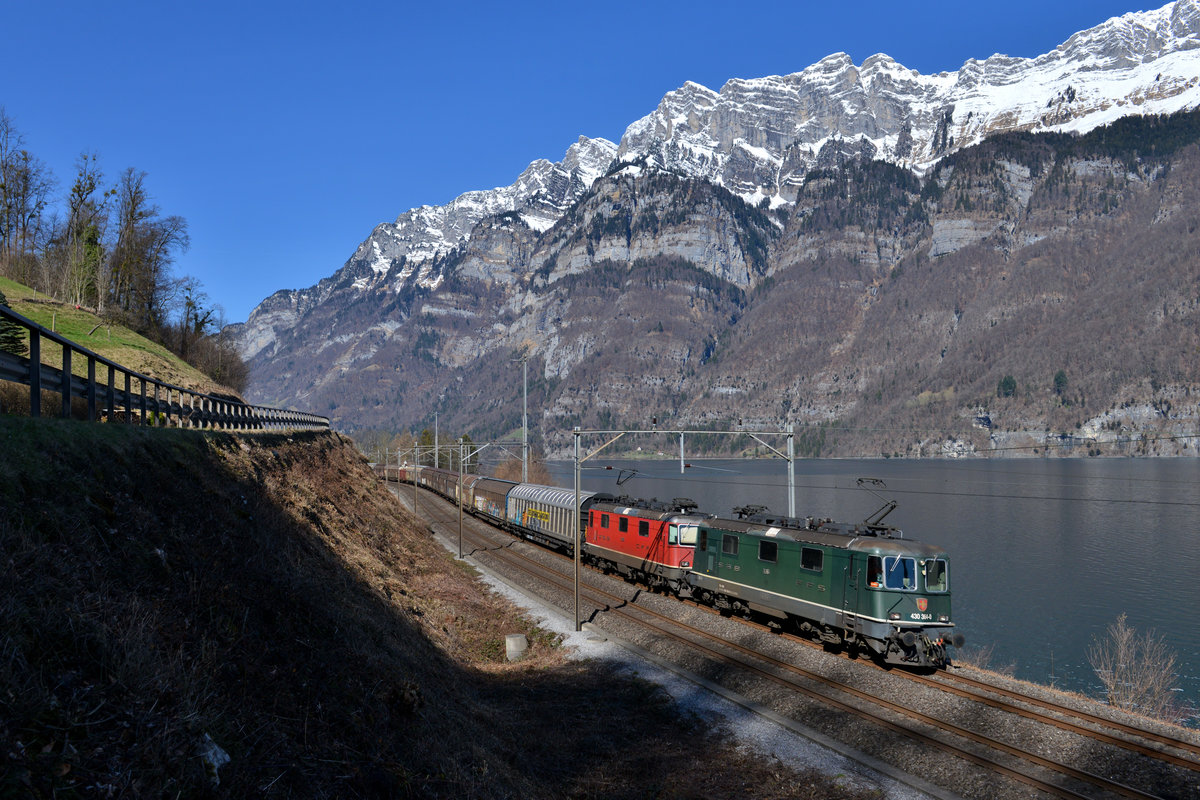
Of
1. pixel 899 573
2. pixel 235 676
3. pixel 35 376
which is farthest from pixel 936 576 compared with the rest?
pixel 35 376

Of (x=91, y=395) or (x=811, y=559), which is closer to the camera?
(x=91, y=395)

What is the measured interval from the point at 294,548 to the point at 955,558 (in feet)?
225

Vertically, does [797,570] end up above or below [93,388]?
below

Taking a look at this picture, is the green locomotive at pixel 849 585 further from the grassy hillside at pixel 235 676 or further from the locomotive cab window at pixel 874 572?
the grassy hillside at pixel 235 676

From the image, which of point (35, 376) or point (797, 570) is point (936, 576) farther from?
point (35, 376)

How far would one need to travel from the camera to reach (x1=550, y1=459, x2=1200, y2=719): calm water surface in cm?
4562

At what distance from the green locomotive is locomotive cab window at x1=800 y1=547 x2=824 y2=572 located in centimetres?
3

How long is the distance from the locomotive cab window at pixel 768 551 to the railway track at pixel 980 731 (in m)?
2.67

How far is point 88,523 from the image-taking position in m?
9.16

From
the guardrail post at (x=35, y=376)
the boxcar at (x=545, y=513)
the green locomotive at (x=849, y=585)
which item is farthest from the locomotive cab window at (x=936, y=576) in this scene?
the guardrail post at (x=35, y=376)

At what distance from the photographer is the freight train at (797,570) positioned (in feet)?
73.0

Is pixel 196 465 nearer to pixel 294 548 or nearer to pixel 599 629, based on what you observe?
pixel 294 548

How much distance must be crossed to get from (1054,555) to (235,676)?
80635mm

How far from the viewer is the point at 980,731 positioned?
1752 centimetres
